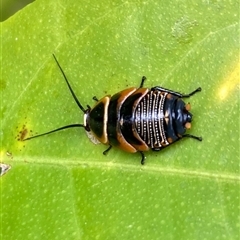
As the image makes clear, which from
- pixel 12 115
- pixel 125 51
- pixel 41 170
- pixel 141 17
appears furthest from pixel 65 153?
pixel 141 17

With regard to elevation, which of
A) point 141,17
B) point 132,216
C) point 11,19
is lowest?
point 132,216

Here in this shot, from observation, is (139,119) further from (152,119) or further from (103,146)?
(103,146)

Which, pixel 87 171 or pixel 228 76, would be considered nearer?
pixel 228 76

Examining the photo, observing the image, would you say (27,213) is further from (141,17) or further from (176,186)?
(141,17)

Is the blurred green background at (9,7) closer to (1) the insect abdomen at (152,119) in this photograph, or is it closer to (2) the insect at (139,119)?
(2) the insect at (139,119)

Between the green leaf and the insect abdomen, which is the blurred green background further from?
the insect abdomen

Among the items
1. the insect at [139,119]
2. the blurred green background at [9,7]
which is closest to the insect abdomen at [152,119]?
the insect at [139,119]

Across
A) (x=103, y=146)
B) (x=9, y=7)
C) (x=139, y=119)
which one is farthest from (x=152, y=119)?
(x=9, y=7)

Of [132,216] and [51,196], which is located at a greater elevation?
[51,196]

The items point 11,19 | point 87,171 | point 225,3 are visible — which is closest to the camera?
point 225,3

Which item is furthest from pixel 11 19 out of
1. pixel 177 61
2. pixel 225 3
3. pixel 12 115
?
pixel 225 3

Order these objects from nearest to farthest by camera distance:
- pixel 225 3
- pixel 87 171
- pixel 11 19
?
pixel 225 3
pixel 87 171
pixel 11 19
